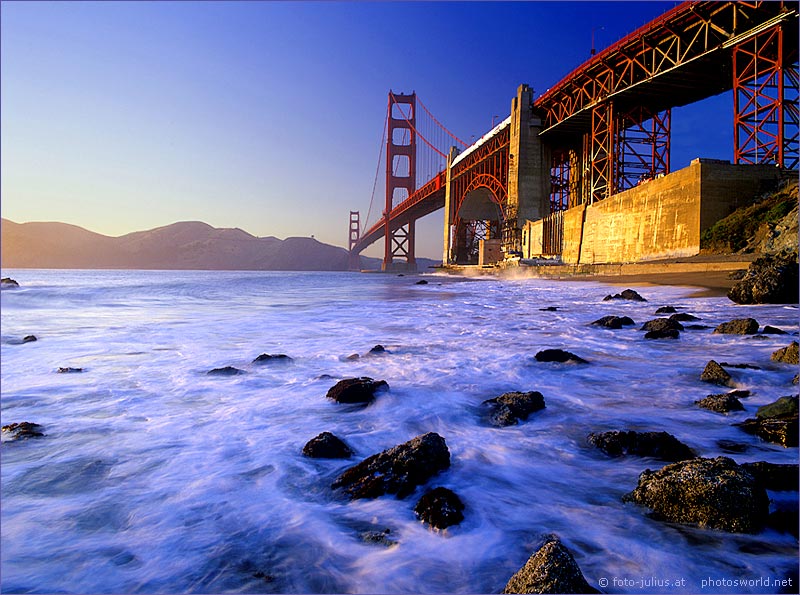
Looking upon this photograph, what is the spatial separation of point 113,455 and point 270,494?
90 cm

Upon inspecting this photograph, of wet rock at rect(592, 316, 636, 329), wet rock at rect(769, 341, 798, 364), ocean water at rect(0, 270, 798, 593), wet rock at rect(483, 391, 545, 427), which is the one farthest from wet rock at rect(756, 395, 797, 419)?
wet rock at rect(592, 316, 636, 329)

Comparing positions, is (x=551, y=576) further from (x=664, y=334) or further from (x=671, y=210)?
(x=671, y=210)

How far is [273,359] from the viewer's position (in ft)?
13.3

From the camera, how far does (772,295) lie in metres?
5.83

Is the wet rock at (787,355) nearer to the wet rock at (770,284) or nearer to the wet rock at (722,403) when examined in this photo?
the wet rock at (722,403)

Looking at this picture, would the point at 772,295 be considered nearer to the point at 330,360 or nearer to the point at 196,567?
the point at 330,360

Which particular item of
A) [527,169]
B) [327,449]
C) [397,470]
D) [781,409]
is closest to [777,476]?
[781,409]

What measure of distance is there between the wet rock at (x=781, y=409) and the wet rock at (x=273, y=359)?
3.25 m

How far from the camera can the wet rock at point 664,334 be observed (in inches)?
166

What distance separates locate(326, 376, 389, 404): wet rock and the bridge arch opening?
28.5m

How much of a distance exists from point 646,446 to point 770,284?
5459mm

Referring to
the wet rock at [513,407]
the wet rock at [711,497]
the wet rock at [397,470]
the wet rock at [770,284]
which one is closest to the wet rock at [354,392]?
→ the wet rock at [513,407]

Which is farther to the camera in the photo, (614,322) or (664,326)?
(614,322)

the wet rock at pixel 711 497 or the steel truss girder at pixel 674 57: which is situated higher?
the steel truss girder at pixel 674 57
